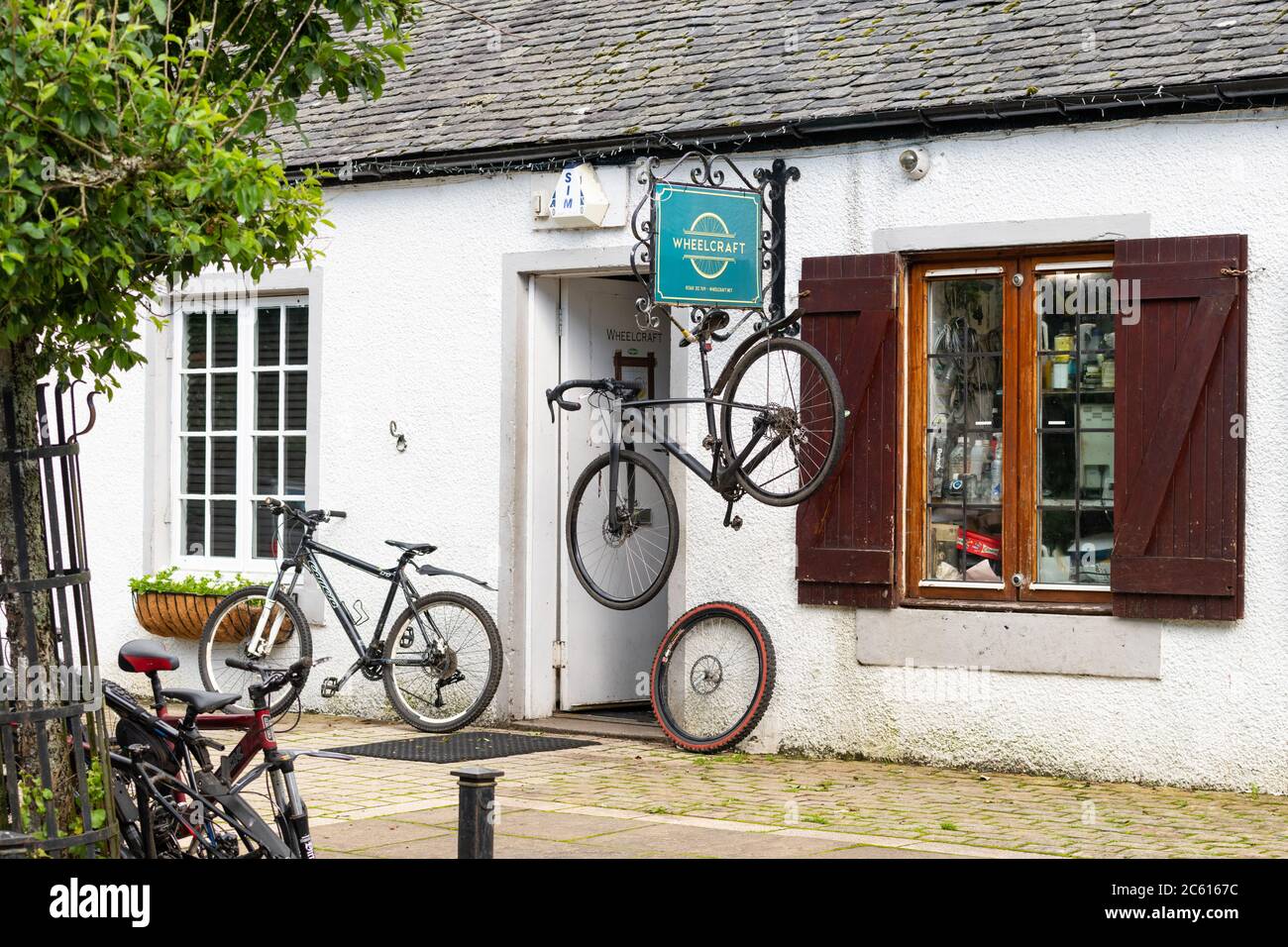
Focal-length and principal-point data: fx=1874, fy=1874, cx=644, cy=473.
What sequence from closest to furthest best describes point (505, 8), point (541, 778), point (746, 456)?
point (541, 778), point (746, 456), point (505, 8)

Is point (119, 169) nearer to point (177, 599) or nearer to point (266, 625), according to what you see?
point (266, 625)

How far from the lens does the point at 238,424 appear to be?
1265 cm

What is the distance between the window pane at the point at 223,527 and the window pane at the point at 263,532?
0.66 ft

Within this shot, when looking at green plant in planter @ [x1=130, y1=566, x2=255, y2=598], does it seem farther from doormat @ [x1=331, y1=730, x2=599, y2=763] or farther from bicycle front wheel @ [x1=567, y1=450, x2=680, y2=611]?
bicycle front wheel @ [x1=567, y1=450, x2=680, y2=611]

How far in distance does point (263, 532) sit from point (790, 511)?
13.3 ft

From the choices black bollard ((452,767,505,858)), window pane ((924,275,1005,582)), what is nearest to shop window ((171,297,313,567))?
window pane ((924,275,1005,582))

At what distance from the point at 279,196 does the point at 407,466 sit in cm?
586

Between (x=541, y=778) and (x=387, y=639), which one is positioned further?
(x=387, y=639)

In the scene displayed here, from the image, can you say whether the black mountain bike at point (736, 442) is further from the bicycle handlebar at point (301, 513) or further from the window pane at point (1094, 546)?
the bicycle handlebar at point (301, 513)

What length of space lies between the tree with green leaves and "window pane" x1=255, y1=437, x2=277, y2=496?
6171mm

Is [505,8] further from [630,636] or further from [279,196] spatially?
[279,196]

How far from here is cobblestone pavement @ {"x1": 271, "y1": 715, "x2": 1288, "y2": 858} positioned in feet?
24.2
